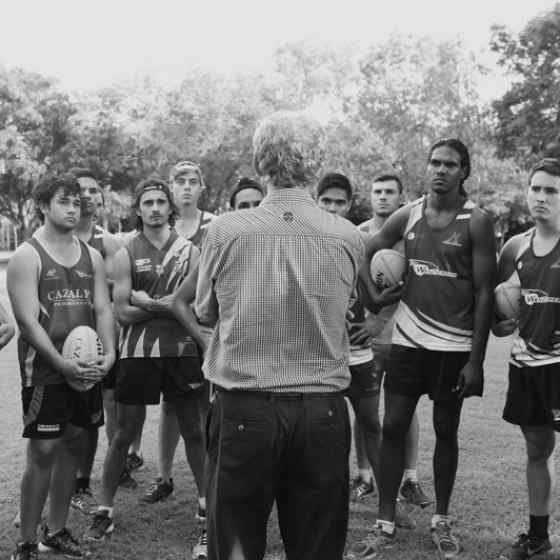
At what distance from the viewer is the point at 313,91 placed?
152 feet

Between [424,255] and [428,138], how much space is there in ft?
133

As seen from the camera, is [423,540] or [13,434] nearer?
[423,540]

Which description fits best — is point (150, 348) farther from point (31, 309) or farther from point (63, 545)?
point (63, 545)

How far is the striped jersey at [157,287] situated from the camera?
5277mm

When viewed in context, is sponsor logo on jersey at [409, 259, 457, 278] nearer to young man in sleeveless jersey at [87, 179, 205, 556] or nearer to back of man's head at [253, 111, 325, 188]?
young man in sleeveless jersey at [87, 179, 205, 556]

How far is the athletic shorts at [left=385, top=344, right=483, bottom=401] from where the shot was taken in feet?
16.1

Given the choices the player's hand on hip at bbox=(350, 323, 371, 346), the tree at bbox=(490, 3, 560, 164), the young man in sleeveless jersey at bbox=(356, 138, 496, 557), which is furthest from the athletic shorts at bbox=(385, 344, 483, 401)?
the tree at bbox=(490, 3, 560, 164)

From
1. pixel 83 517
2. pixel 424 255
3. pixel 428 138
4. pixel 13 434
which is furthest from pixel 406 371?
pixel 428 138

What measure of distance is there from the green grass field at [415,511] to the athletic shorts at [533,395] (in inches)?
35.3

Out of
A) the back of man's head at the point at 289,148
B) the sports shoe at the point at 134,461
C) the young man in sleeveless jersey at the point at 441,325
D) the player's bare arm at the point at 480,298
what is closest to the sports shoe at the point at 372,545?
the young man in sleeveless jersey at the point at 441,325

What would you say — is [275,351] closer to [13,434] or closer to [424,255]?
[424,255]

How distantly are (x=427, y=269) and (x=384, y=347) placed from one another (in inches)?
56.7

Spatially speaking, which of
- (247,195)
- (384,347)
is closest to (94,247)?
(247,195)

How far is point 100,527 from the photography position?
5121 mm
